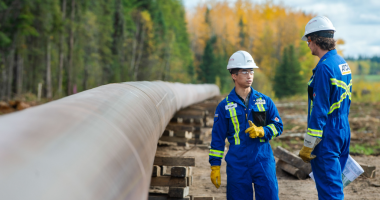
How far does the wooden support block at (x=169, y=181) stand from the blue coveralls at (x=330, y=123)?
1.71 m

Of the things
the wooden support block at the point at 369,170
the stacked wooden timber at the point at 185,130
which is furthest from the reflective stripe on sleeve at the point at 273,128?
the stacked wooden timber at the point at 185,130

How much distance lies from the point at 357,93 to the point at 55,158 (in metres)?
29.7

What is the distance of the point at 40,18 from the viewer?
29672 mm

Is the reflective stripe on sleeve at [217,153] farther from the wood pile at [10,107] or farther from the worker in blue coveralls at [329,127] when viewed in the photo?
the wood pile at [10,107]

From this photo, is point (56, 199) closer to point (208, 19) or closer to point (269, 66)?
point (269, 66)

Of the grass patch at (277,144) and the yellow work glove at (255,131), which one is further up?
the yellow work glove at (255,131)

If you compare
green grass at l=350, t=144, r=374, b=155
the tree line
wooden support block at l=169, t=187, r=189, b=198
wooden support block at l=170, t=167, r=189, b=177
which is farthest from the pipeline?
the tree line

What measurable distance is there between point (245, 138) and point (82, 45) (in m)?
38.2

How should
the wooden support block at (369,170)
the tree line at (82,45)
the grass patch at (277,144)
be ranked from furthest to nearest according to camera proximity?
1. the tree line at (82,45)
2. the grass patch at (277,144)
3. the wooden support block at (369,170)

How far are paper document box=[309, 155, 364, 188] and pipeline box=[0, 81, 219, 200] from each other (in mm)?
2106

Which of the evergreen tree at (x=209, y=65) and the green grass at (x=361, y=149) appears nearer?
the green grass at (x=361, y=149)

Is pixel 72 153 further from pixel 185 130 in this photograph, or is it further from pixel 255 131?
pixel 185 130

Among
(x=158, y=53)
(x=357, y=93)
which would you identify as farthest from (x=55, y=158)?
(x=158, y=53)

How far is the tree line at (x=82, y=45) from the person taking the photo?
89.0ft
